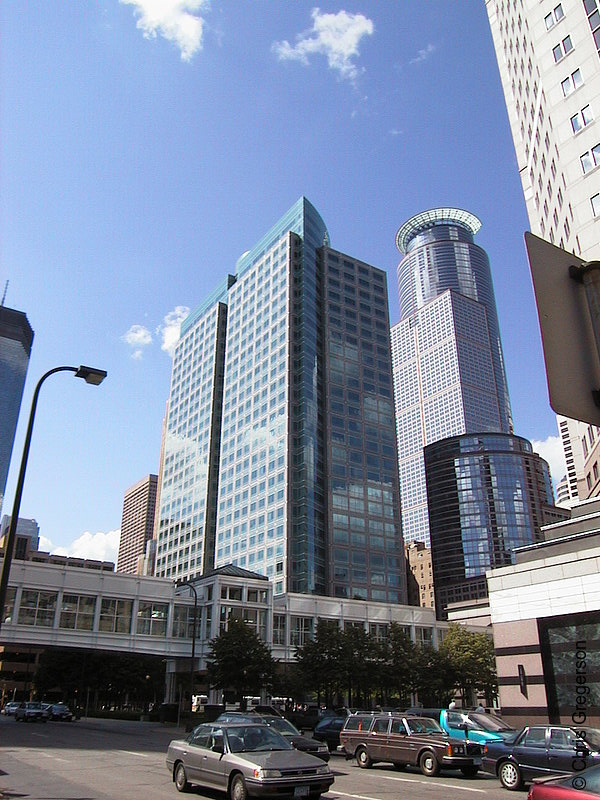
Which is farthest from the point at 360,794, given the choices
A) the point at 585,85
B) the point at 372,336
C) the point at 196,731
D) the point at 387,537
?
the point at 372,336

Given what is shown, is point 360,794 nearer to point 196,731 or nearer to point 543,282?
point 196,731

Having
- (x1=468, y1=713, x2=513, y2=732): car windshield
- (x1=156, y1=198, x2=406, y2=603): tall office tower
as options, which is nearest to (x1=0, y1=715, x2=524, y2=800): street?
(x1=468, y1=713, x2=513, y2=732): car windshield

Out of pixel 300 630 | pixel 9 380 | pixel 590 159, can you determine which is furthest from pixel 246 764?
pixel 9 380

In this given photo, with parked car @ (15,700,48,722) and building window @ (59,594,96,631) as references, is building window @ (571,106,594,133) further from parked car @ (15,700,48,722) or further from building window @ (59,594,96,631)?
parked car @ (15,700,48,722)

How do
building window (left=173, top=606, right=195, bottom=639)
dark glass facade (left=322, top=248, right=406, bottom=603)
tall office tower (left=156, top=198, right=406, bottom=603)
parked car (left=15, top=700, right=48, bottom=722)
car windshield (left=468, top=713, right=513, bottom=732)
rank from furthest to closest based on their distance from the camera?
dark glass facade (left=322, top=248, right=406, bottom=603)
tall office tower (left=156, top=198, right=406, bottom=603)
building window (left=173, top=606, right=195, bottom=639)
parked car (left=15, top=700, right=48, bottom=722)
car windshield (left=468, top=713, right=513, bottom=732)

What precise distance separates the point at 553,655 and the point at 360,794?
19893mm

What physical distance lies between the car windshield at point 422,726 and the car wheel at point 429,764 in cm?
98

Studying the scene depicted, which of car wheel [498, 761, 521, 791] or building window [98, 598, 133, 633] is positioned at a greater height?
building window [98, 598, 133, 633]

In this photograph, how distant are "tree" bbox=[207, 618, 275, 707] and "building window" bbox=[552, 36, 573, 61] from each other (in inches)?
1890

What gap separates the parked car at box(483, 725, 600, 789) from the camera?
1683 centimetres

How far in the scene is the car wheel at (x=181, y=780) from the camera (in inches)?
602

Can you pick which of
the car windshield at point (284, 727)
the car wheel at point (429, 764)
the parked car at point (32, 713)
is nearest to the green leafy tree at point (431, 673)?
the parked car at point (32, 713)

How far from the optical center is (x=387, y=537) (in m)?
112

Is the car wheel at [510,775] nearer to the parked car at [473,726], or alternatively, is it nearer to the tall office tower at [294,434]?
the parked car at [473,726]
